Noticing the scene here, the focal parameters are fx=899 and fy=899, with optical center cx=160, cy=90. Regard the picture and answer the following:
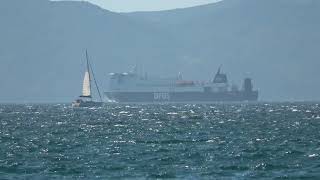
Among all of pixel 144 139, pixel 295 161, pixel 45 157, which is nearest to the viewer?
pixel 295 161

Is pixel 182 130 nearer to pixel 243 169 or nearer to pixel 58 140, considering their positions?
pixel 58 140

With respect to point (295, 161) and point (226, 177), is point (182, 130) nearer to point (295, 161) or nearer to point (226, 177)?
point (295, 161)

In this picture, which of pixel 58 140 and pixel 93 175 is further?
pixel 58 140

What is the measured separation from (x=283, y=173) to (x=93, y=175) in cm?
1018

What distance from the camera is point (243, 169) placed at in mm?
50156

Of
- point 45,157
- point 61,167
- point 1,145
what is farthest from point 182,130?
point 61,167

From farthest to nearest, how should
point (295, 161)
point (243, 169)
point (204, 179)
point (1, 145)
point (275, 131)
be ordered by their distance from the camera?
1. point (275, 131)
2. point (1, 145)
3. point (295, 161)
4. point (243, 169)
5. point (204, 179)

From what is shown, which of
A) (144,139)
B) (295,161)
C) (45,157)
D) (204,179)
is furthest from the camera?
(144,139)

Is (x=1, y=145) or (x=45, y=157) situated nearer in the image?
(x=45, y=157)

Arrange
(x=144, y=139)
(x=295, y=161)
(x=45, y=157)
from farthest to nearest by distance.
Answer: (x=144, y=139), (x=45, y=157), (x=295, y=161)

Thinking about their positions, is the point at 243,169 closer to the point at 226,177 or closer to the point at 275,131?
the point at 226,177

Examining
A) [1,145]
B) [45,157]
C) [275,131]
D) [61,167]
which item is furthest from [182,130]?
[61,167]

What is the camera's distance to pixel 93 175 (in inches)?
1898

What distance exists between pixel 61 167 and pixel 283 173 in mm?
12755
